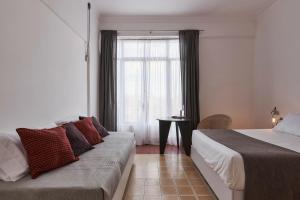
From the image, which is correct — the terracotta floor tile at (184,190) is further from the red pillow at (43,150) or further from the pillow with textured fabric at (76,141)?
the red pillow at (43,150)

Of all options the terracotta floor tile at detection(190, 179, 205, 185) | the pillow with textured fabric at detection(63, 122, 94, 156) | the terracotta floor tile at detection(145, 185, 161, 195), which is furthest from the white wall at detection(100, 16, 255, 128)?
the pillow with textured fabric at detection(63, 122, 94, 156)

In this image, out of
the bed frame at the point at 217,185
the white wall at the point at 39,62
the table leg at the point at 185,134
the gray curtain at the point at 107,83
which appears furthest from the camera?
the gray curtain at the point at 107,83

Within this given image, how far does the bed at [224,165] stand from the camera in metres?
2.13

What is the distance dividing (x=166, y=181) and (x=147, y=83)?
2.72m

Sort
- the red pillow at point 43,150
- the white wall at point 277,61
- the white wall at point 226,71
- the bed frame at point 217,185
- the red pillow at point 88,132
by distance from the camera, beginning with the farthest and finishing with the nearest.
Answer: the white wall at point 226,71, the white wall at point 277,61, the red pillow at point 88,132, the bed frame at point 217,185, the red pillow at point 43,150

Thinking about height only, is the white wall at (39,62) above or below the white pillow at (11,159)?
above

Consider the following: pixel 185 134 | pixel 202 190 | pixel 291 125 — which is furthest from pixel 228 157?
pixel 185 134

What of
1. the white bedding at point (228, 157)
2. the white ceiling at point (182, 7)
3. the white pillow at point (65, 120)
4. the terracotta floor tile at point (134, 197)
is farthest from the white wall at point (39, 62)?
the white bedding at point (228, 157)

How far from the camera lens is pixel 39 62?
2.58 metres

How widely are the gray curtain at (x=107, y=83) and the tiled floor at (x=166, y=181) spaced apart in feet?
4.51

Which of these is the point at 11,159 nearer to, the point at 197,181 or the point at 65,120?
the point at 65,120

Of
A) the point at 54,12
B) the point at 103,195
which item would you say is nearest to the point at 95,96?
the point at 54,12

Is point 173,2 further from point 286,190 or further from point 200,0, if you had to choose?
point 286,190

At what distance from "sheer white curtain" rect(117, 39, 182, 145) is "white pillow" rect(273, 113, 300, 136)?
7.32 feet
